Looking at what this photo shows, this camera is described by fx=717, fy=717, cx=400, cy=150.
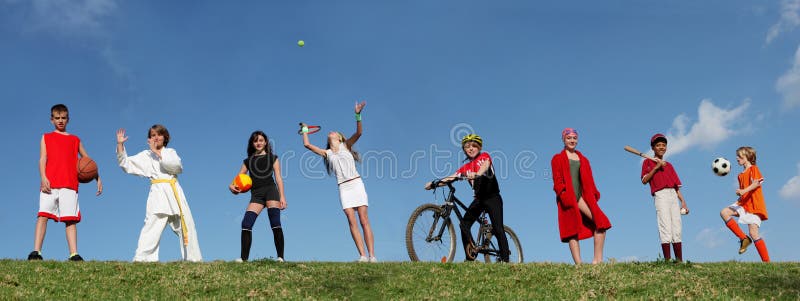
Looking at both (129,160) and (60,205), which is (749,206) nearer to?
(129,160)

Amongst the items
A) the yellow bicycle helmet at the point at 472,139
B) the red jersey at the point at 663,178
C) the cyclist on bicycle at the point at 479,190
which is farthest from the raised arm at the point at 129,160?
the red jersey at the point at 663,178

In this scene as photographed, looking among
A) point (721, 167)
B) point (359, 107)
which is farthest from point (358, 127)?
point (721, 167)

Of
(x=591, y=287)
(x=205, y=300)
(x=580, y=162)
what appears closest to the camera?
(x=205, y=300)

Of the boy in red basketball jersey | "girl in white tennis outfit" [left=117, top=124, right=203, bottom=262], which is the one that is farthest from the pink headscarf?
the boy in red basketball jersey

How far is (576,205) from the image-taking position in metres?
13.7

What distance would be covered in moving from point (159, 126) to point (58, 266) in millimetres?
3406

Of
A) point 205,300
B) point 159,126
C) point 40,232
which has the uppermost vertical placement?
point 159,126

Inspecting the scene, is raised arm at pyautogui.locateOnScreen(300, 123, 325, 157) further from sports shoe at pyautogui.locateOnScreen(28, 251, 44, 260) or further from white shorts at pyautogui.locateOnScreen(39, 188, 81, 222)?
sports shoe at pyautogui.locateOnScreen(28, 251, 44, 260)

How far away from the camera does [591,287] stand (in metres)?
11.1

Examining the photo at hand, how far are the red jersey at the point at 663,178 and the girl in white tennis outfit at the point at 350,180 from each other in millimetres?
6187

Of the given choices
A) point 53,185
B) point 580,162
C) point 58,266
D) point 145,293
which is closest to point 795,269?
point 580,162

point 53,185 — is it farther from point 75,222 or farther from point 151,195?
point 151,195

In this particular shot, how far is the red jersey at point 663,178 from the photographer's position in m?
15.3

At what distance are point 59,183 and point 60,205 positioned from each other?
0.45 meters
